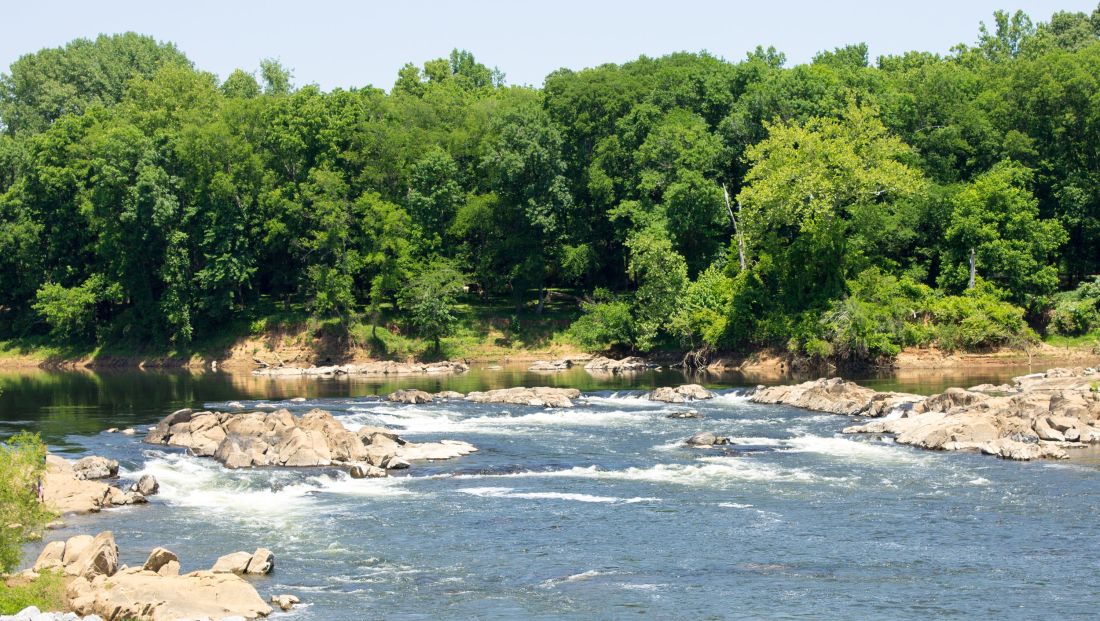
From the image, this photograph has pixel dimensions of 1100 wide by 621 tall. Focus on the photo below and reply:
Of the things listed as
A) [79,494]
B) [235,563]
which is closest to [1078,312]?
[79,494]

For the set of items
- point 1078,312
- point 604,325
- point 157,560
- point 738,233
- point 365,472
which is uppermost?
point 738,233

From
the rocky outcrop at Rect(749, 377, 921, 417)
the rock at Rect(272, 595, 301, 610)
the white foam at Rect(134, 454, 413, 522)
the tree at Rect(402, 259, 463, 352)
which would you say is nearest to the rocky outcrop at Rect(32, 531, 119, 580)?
the rock at Rect(272, 595, 301, 610)

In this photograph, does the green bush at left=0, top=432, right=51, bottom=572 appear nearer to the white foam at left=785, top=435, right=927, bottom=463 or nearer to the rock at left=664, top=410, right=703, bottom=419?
the white foam at left=785, top=435, right=927, bottom=463

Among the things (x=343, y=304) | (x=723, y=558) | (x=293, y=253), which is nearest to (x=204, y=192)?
(x=293, y=253)

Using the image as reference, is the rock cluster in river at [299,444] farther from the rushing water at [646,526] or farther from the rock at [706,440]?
the rock at [706,440]

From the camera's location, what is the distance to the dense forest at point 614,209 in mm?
79500

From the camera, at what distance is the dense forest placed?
79.5 meters

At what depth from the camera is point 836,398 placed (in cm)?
5838

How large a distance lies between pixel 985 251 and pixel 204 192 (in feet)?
193

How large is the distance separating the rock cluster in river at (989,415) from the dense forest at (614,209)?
17.7 m

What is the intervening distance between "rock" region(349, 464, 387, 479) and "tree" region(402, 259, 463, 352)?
145 feet

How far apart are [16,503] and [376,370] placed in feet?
196

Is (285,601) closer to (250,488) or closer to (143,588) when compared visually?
(143,588)

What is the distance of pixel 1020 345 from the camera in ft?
253
